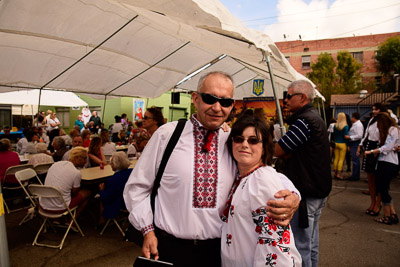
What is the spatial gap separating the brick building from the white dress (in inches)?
1337

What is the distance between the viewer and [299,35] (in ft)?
112

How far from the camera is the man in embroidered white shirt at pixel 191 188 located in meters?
1.52

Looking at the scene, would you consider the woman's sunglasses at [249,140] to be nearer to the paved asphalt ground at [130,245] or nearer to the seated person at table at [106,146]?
the paved asphalt ground at [130,245]

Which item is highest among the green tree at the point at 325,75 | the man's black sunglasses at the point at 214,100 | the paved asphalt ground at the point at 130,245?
the green tree at the point at 325,75

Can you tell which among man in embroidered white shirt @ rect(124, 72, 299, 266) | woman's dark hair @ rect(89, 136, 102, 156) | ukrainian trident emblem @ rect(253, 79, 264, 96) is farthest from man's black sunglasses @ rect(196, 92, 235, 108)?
ukrainian trident emblem @ rect(253, 79, 264, 96)

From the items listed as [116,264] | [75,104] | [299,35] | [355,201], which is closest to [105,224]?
[116,264]

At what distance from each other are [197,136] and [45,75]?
5391 mm

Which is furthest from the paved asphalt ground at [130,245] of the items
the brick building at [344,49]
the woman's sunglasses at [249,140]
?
the brick building at [344,49]

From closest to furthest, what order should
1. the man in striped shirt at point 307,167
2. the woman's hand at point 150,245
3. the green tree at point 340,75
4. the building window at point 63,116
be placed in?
the woman's hand at point 150,245 → the man in striped shirt at point 307,167 → the building window at point 63,116 → the green tree at point 340,75

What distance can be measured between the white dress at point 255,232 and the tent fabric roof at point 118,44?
1403mm

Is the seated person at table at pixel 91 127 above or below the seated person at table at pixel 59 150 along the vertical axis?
above

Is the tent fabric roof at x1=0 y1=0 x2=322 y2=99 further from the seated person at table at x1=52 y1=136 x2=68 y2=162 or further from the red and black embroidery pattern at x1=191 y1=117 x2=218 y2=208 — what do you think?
the seated person at table at x1=52 y1=136 x2=68 y2=162

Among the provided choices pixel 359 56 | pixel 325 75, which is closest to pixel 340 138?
pixel 325 75

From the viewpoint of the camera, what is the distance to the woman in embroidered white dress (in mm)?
1267
